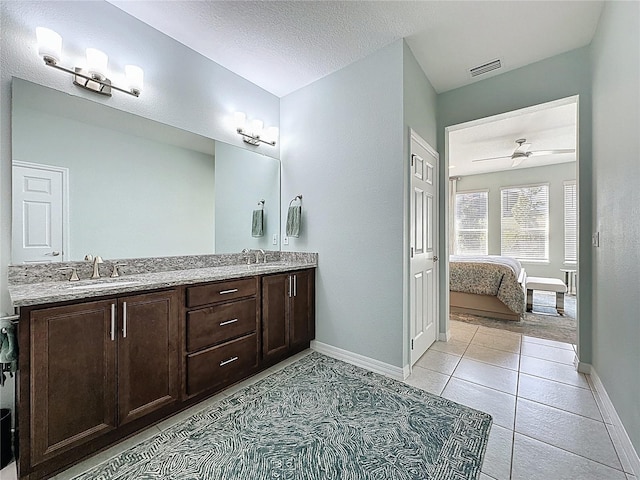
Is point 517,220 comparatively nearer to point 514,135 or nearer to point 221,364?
point 514,135

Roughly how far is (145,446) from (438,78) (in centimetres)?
380

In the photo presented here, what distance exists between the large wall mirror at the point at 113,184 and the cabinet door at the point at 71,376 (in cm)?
61

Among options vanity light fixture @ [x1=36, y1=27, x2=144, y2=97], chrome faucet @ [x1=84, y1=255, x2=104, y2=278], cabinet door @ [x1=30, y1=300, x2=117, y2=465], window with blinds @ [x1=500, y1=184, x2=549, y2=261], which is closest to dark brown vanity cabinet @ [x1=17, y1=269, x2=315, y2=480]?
cabinet door @ [x1=30, y1=300, x2=117, y2=465]

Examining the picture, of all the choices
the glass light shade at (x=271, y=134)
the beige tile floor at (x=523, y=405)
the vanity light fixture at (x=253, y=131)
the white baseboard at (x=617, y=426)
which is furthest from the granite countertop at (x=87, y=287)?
the white baseboard at (x=617, y=426)

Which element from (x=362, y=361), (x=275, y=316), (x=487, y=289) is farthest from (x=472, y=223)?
(x=275, y=316)

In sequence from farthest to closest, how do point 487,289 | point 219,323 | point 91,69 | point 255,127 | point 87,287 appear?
point 487,289
point 255,127
point 219,323
point 91,69
point 87,287

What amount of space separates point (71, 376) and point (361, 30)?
2.93 m

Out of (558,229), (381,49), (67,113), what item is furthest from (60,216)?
(558,229)

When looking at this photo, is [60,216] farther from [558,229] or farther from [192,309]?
Result: [558,229]

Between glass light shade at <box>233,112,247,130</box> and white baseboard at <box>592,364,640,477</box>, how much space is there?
11.5 ft

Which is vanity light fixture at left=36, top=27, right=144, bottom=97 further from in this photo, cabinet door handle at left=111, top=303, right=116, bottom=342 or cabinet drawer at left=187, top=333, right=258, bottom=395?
cabinet drawer at left=187, top=333, right=258, bottom=395

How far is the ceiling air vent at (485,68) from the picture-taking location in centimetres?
264

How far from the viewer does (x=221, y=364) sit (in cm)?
205

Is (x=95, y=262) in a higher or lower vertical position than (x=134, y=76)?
lower
